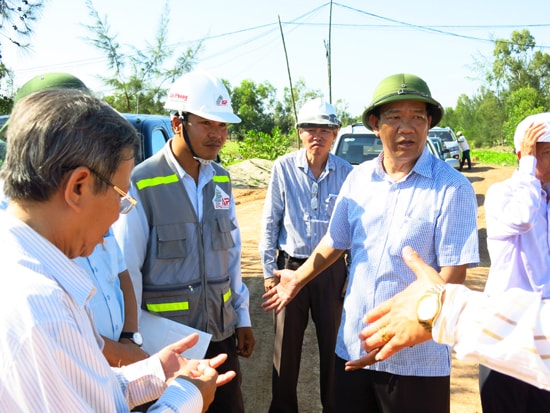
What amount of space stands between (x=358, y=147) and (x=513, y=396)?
5209 millimetres

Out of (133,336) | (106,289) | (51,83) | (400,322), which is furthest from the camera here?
(51,83)

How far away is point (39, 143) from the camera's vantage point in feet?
4.00

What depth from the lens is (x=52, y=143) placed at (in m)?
1.22

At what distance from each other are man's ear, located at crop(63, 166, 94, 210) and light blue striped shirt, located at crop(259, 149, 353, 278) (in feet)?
8.95

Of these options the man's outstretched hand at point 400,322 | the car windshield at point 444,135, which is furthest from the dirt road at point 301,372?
the car windshield at point 444,135

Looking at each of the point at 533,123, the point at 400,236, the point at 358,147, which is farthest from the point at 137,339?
Result: the point at 358,147

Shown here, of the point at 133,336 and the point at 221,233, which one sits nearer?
the point at 133,336

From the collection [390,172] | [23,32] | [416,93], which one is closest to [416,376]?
[390,172]

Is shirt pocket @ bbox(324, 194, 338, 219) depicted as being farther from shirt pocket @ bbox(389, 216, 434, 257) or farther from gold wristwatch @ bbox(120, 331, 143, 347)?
gold wristwatch @ bbox(120, 331, 143, 347)

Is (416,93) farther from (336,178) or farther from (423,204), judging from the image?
(336,178)

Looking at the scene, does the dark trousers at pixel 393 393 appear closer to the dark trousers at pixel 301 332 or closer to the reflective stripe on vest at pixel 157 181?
the dark trousers at pixel 301 332

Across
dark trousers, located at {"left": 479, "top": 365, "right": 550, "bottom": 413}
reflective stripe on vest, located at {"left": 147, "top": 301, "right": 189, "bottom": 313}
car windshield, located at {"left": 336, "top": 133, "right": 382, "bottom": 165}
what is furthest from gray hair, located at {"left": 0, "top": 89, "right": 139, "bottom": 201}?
car windshield, located at {"left": 336, "top": 133, "right": 382, "bottom": 165}

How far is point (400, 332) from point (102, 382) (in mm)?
1025

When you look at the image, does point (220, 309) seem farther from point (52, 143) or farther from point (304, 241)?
point (52, 143)
